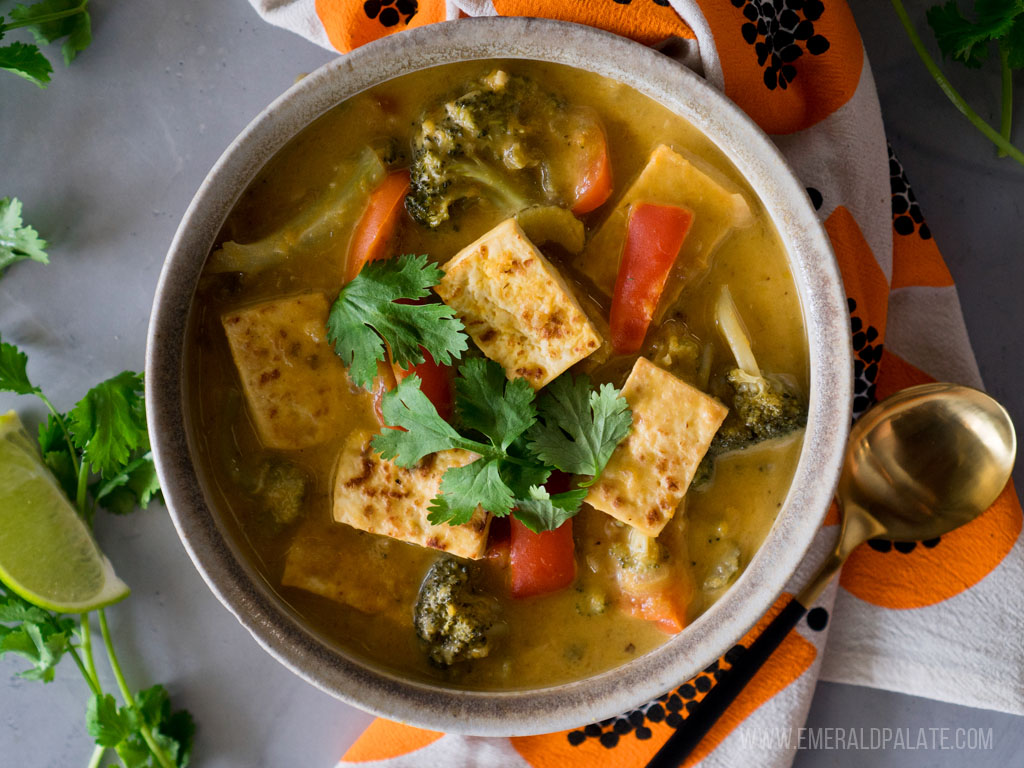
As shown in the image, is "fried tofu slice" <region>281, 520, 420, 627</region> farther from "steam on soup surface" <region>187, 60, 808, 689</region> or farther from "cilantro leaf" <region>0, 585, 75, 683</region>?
"cilantro leaf" <region>0, 585, 75, 683</region>

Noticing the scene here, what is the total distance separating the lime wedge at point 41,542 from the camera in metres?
2.59

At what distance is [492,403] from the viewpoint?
210 centimetres

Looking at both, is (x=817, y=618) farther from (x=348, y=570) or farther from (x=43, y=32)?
(x=43, y=32)

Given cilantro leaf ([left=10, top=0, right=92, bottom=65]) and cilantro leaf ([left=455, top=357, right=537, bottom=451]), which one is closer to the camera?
cilantro leaf ([left=455, top=357, right=537, bottom=451])

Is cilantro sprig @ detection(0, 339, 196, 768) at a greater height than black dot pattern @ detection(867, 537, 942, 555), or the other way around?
cilantro sprig @ detection(0, 339, 196, 768)

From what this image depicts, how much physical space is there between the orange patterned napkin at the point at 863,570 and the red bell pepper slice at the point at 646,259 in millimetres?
569

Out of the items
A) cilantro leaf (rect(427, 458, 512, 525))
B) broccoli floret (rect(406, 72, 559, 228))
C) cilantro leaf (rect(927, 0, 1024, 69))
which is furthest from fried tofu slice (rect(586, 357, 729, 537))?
cilantro leaf (rect(927, 0, 1024, 69))

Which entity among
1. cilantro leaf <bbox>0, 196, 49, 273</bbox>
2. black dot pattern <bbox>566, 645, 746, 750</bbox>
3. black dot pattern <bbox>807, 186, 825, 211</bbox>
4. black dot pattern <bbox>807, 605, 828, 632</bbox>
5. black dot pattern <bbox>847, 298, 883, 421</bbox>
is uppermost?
cilantro leaf <bbox>0, 196, 49, 273</bbox>

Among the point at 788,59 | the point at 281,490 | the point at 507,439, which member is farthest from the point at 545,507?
the point at 788,59

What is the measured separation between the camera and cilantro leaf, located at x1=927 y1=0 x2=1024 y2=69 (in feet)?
7.98

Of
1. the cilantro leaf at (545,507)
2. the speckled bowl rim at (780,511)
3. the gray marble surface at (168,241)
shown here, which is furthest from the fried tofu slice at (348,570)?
the gray marble surface at (168,241)

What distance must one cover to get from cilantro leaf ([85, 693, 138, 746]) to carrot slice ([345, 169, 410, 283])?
1.70m

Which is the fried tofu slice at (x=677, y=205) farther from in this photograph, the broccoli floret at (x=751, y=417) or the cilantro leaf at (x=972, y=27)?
the cilantro leaf at (x=972, y=27)

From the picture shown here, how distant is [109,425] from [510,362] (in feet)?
4.31
